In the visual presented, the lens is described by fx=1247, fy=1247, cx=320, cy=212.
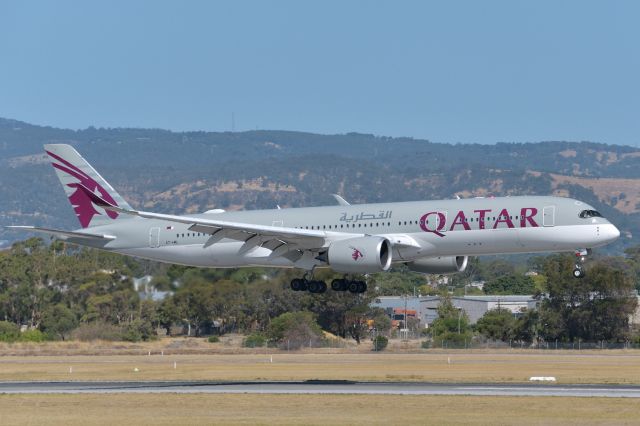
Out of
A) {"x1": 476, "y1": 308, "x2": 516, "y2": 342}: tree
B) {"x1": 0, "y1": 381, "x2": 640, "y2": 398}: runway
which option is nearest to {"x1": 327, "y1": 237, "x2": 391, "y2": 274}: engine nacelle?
{"x1": 0, "y1": 381, "x2": 640, "y2": 398}: runway

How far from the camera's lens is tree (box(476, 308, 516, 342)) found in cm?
11350

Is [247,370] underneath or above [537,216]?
underneath

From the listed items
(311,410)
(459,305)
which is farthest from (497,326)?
(311,410)

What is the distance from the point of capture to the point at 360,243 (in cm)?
6325

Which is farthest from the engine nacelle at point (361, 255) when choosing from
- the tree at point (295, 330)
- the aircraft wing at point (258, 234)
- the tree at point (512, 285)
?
the tree at point (512, 285)

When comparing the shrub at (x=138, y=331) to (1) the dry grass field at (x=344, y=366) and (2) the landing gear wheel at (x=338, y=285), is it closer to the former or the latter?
(1) the dry grass field at (x=344, y=366)

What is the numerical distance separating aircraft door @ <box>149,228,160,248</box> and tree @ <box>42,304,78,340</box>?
36145mm

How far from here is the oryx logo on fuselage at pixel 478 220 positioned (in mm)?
62219

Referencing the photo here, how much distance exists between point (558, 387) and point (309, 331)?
158ft

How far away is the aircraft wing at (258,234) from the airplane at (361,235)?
5 centimetres

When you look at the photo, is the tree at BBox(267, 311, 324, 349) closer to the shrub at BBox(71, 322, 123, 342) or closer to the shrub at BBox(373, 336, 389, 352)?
the shrub at BBox(373, 336, 389, 352)

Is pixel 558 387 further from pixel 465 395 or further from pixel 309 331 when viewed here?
pixel 309 331

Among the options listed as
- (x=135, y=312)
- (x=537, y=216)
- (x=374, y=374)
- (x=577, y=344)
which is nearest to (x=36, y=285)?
(x=135, y=312)

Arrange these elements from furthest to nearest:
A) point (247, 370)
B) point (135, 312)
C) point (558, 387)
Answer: point (135, 312), point (247, 370), point (558, 387)
